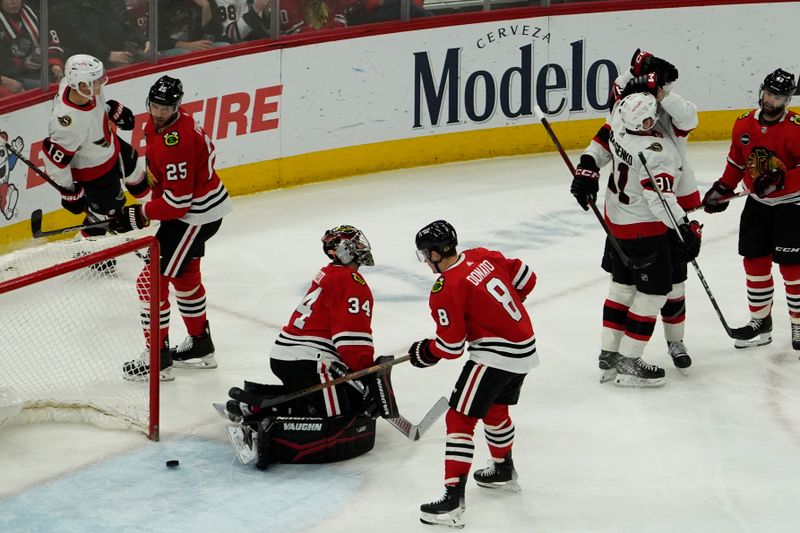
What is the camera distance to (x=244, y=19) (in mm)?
8047

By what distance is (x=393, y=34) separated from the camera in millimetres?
8602

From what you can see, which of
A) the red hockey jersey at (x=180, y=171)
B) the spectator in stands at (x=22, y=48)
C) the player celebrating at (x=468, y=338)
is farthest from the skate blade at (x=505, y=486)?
the spectator in stands at (x=22, y=48)

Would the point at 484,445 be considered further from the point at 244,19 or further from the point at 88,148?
the point at 244,19

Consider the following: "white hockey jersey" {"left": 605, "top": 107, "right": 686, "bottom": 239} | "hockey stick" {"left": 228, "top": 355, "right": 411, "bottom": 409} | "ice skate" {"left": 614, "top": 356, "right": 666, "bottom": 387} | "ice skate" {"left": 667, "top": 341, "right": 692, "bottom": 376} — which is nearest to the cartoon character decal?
"hockey stick" {"left": 228, "top": 355, "right": 411, "bottom": 409}

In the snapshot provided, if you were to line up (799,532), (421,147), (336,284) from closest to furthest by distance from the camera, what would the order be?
(799,532)
(336,284)
(421,147)

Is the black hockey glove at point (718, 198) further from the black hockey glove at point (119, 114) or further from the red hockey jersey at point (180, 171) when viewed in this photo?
the black hockey glove at point (119, 114)

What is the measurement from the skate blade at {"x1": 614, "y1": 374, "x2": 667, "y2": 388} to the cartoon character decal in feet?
11.2

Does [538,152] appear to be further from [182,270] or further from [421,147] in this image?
[182,270]

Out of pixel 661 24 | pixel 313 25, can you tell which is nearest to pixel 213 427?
pixel 313 25

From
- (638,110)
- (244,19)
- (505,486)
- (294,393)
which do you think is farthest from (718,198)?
(244,19)

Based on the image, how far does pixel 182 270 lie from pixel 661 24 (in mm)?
4950

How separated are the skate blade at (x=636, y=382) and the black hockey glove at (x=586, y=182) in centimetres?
70

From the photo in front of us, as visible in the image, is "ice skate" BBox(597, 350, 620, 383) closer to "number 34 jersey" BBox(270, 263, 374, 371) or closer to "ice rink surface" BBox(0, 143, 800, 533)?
"ice rink surface" BBox(0, 143, 800, 533)

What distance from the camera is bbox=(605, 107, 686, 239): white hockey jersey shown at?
505cm
